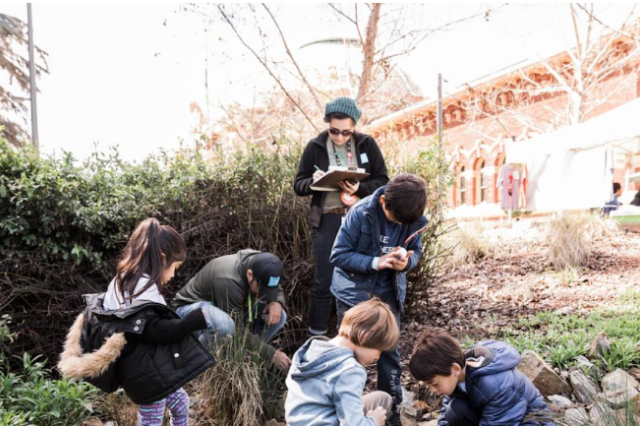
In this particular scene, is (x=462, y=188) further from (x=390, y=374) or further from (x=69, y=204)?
(x=390, y=374)

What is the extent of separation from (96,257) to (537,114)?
18461 mm

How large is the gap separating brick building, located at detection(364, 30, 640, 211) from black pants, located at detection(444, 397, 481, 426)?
7.18m

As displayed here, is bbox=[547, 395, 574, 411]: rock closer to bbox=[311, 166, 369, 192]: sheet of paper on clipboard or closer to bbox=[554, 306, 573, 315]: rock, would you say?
bbox=[554, 306, 573, 315]: rock

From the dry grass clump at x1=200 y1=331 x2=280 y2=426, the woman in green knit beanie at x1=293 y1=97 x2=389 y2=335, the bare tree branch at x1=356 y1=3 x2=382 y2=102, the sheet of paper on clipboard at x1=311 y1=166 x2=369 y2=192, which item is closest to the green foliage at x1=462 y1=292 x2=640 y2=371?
the woman in green knit beanie at x1=293 y1=97 x2=389 y2=335

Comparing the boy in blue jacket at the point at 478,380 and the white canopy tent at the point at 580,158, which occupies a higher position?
the white canopy tent at the point at 580,158

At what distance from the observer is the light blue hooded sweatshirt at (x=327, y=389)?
7.57ft

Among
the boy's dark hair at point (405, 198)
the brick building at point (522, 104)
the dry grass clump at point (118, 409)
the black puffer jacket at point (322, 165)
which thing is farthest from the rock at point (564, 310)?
the brick building at point (522, 104)

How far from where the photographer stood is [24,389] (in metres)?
3.35

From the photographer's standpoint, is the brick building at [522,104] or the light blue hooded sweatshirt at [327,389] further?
the brick building at [522,104]

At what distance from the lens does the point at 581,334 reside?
4035 millimetres

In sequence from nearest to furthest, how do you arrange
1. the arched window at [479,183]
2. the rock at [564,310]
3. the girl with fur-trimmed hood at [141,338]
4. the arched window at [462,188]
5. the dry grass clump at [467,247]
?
the girl with fur-trimmed hood at [141,338] < the rock at [564,310] < the dry grass clump at [467,247] < the arched window at [479,183] < the arched window at [462,188]

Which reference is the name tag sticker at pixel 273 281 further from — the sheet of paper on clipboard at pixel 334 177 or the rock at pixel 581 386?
the rock at pixel 581 386

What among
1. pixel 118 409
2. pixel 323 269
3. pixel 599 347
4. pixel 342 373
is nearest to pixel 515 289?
pixel 599 347

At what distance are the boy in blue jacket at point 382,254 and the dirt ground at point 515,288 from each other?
848mm
